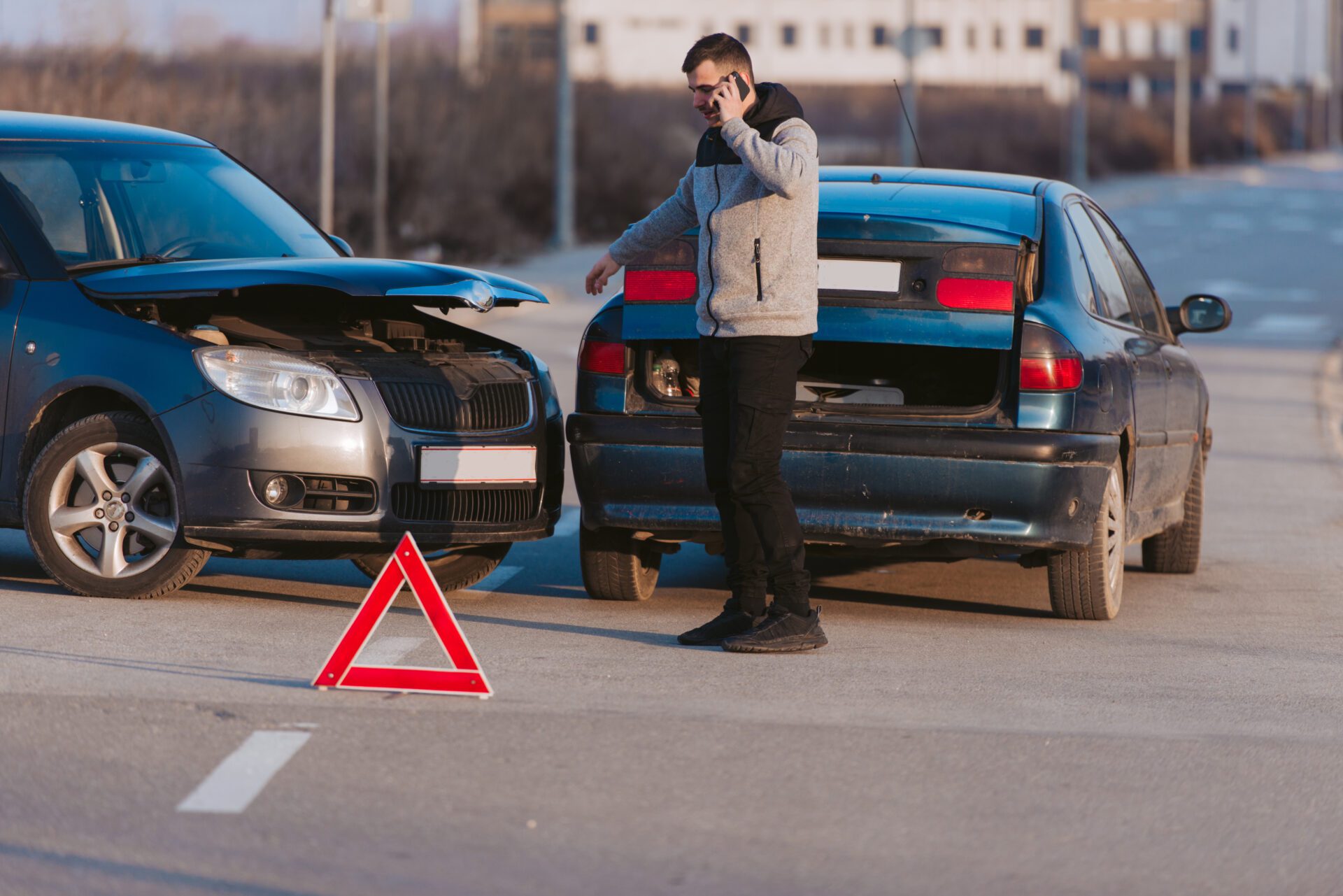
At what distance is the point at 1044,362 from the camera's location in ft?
24.0

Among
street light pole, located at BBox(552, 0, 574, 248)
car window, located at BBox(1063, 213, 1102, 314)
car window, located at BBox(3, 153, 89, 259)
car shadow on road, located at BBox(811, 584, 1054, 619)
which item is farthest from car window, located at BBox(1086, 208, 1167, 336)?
street light pole, located at BBox(552, 0, 574, 248)

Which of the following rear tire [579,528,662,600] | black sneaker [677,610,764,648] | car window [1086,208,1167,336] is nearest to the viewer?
black sneaker [677,610,764,648]

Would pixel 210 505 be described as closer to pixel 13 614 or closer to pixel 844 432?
pixel 13 614

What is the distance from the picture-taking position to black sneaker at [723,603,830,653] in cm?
695

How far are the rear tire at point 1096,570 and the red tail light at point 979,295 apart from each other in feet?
2.37

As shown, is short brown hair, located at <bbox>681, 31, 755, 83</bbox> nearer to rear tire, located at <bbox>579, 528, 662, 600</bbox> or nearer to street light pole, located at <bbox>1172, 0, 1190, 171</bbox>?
rear tire, located at <bbox>579, 528, 662, 600</bbox>

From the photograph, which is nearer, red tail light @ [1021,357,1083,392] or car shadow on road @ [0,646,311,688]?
car shadow on road @ [0,646,311,688]

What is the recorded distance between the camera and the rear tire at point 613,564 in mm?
7941

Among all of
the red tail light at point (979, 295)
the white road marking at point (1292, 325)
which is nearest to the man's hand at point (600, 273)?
the red tail light at point (979, 295)

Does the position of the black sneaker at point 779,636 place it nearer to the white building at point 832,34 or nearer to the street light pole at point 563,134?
the street light pole at point 563,134

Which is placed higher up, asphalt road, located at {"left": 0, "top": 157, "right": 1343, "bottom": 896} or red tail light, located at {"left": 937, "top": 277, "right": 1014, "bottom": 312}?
red tail light, located at {"left": 937, "top": 277, "right": 1014, "bottom": 312}

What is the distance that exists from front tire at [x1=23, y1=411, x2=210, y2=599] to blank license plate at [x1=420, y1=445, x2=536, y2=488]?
34.2 inches

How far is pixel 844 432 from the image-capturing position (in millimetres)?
7363

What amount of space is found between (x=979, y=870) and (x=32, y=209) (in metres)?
4.99
